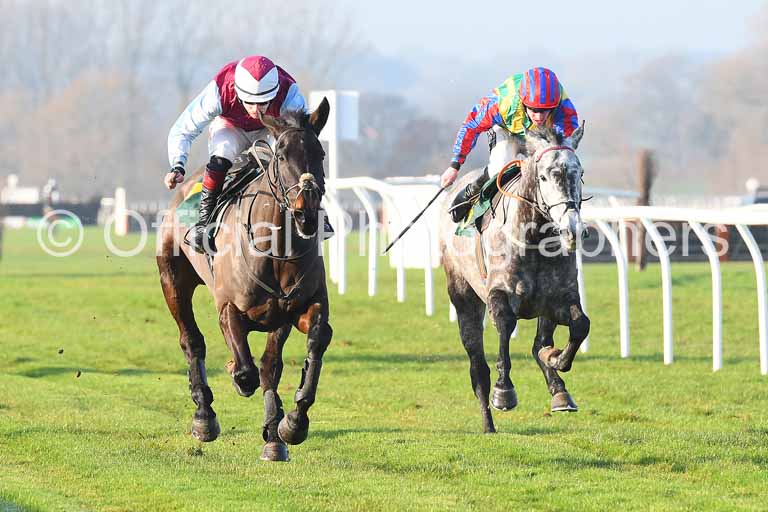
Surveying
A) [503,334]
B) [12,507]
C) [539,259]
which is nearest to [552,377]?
[503,334]

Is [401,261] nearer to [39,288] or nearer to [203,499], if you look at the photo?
[39,288]

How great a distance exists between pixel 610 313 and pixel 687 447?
7052 mm

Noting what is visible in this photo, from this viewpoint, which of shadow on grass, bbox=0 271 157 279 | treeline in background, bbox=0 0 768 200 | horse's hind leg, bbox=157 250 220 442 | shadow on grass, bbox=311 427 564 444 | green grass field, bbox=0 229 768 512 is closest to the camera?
green grass field, bbox=0 229 768 512

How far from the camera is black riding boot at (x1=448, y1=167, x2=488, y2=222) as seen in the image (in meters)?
8.26

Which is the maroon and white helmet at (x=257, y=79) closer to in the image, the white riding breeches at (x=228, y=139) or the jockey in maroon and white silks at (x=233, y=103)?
the jockey in maroon and white silks at (x=233, y=103)

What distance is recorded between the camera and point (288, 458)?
6891 millimetres

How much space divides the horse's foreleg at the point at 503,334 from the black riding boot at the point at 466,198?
88cm

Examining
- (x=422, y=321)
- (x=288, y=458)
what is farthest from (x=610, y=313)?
(x=288, y=458)

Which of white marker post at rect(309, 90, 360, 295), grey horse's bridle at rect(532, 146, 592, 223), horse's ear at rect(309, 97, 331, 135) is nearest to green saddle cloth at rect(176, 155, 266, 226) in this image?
horse's ear at rect(309, 97, 331, 135)

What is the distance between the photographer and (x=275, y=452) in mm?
6828

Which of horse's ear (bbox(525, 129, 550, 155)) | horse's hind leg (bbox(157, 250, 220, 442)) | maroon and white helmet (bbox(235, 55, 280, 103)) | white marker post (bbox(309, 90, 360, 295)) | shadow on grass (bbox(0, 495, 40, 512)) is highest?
white marker post (bbox(309, 90, 360, 295))

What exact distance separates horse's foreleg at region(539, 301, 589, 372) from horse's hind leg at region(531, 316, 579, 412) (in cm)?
25

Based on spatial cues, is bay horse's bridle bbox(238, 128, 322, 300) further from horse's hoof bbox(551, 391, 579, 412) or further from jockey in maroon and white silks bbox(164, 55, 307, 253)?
horse's hoof bbox(551, 391, 579, 412)

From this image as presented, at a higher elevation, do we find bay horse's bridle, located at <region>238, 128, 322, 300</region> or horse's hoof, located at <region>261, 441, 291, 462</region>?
bay horse's bridle, located at <region>238, 128, 322, 300</region>
